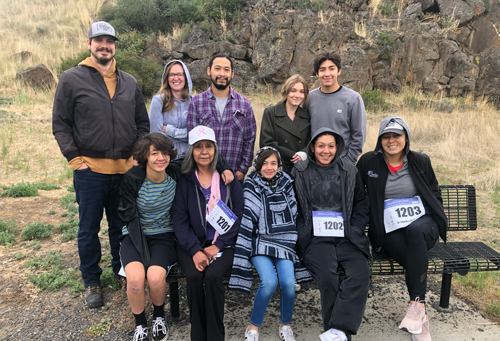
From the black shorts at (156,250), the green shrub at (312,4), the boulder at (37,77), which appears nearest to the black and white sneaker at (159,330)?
the black shorts at (156,250)

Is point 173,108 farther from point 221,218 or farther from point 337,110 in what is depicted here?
point 337,110

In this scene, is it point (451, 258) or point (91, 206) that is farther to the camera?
point (91, 206)

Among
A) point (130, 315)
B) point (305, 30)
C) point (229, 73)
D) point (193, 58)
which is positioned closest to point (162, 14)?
point (193, 58)

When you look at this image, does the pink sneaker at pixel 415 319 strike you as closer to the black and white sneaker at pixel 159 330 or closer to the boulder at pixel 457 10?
the black and white sneaker at pixel 159 330

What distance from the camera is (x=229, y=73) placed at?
3.84m

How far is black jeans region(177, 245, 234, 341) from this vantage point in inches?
115

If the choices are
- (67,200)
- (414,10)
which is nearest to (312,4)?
(414,10)

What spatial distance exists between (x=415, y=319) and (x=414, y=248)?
0.60 m

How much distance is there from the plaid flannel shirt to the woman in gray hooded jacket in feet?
4.09

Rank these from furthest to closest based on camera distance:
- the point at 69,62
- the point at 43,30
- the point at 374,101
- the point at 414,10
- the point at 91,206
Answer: the point at 43,30 → the point at 414,10 → the point at 69,62 → the point at 374,101 → the point at 91,206

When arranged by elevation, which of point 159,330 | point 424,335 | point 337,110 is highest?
point 337,110

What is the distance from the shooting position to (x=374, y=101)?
14695 millimetres

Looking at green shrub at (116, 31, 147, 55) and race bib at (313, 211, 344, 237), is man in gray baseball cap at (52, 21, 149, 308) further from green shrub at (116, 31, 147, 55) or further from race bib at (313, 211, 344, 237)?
green shrub at (116, 31, 147, 55)

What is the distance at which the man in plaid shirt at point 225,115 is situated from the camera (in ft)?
12.6
